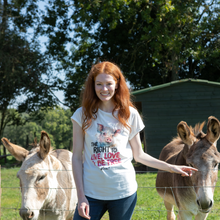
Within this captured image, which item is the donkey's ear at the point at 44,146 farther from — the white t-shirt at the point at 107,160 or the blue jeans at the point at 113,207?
the blue jeans at the point at 113,207

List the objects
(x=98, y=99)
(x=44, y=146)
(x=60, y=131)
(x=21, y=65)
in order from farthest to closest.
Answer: (x=60, y=131), (x=21, y=65), (x=44, y=146), (x=98, y=99)

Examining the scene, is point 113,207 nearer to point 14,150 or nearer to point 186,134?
point 186,134

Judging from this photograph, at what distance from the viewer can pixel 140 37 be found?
61.1ft

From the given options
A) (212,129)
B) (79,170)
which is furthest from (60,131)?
(79,170)

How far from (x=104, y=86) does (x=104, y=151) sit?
52 centimetres

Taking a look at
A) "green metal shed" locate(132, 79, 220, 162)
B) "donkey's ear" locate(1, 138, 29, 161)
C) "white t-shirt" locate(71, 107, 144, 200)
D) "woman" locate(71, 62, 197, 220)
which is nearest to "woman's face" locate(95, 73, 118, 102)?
"woman" locate(71, 62, 197, 220)

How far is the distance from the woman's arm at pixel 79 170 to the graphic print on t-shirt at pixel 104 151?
4.5 inches

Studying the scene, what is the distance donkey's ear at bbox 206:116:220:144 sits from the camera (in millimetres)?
2791

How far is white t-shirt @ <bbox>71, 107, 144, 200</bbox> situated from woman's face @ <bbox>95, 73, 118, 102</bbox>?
139mm

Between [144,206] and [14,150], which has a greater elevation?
[14,150]

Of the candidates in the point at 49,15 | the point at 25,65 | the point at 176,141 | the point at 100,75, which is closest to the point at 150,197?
the point at 176,141

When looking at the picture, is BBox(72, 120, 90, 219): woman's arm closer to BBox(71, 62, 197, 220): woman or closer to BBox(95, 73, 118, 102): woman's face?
BBox(71, 62, 197, 220): woman

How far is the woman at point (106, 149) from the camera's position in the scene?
201 centimetres

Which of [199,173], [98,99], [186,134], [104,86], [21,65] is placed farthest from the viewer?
[21,65]
